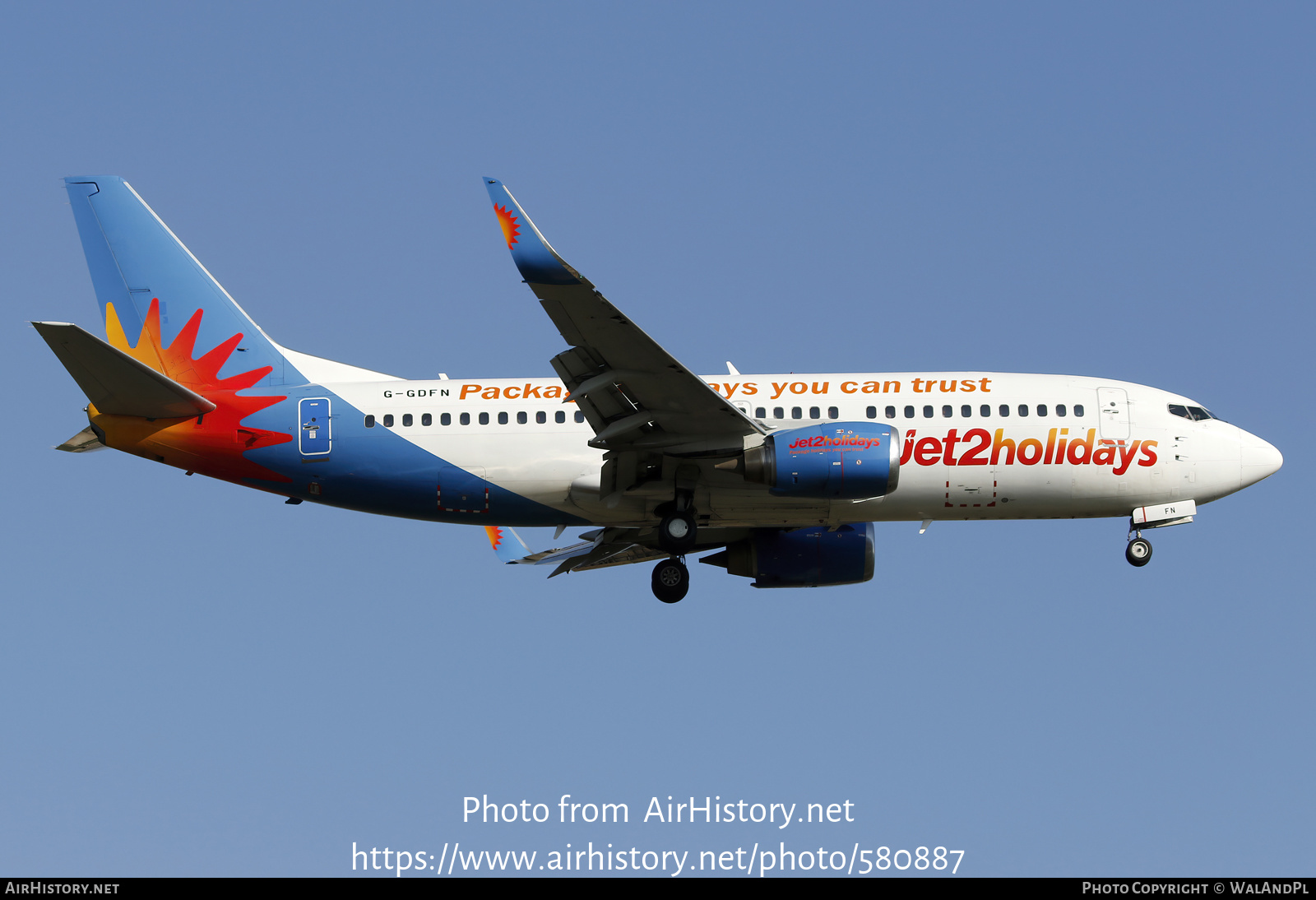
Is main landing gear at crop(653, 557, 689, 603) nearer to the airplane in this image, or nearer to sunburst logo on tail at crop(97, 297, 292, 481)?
the airplane

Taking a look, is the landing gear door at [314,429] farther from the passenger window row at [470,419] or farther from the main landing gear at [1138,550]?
the main landing gear at [1138,550]

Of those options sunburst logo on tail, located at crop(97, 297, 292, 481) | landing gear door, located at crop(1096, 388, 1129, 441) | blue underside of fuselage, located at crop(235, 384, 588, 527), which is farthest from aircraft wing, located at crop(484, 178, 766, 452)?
landing gear door, located at crop(1096, 388, 1129, 441)

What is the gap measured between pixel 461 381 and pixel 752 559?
29.0 feet

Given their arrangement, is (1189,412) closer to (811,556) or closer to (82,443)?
(811,556)

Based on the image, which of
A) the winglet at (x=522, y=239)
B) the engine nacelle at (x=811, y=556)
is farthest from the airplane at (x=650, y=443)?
the winglet at (x=522, y=239)

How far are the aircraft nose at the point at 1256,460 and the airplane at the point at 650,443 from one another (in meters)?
0.04

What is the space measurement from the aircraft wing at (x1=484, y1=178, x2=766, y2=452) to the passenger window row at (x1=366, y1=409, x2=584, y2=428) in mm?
1783

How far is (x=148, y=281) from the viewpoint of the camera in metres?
35.2

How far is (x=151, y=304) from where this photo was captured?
35.1 meters

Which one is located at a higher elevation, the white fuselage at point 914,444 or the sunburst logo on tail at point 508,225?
the sunburst logo on tail at point 508,225

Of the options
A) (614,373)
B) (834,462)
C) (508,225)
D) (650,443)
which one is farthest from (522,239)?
(834,462)

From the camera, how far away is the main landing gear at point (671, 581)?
3416 cm

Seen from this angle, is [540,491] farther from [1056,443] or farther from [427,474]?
[1056,443]

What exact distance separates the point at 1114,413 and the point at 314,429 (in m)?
19.0
